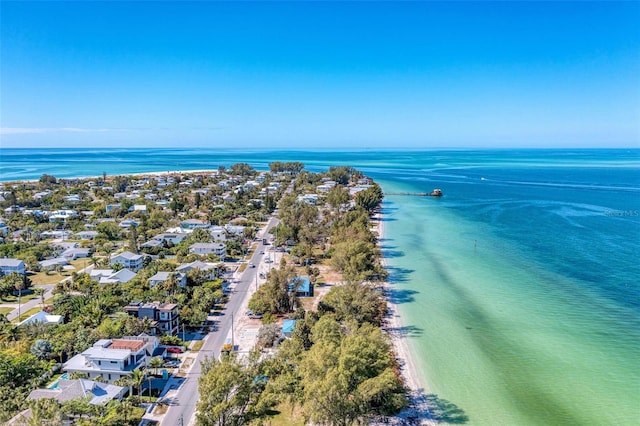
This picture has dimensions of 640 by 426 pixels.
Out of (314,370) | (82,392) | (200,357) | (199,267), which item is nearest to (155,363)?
(200,357)

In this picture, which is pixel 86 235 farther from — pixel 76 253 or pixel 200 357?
pixel 200 357

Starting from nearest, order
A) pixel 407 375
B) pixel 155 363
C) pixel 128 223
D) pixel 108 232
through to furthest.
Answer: pixel 155 363, pixel 407 375, pixel 108 232, pixel 128 223

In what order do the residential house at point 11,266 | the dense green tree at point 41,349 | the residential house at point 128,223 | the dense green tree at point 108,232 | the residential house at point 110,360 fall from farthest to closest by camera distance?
Answer: the residential house at point 128,223, the dense green tree at point 108,232, the residential house at point 11,266, the dense green tree at point 41,349, the residential house at point 110,360

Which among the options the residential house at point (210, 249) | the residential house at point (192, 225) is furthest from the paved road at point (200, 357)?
the residential house at point (192, 225)

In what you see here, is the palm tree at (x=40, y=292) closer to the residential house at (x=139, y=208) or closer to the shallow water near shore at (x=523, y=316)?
the shallow water near shore at (x=523, y=316)

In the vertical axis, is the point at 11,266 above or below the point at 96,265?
above

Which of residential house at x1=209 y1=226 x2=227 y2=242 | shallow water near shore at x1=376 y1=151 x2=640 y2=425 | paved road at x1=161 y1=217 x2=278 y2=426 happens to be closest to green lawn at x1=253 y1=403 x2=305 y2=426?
paved road at x1=161 y1=217 x2=278 y2=426

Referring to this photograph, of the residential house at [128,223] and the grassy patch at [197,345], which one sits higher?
the residential house at [128,223]
